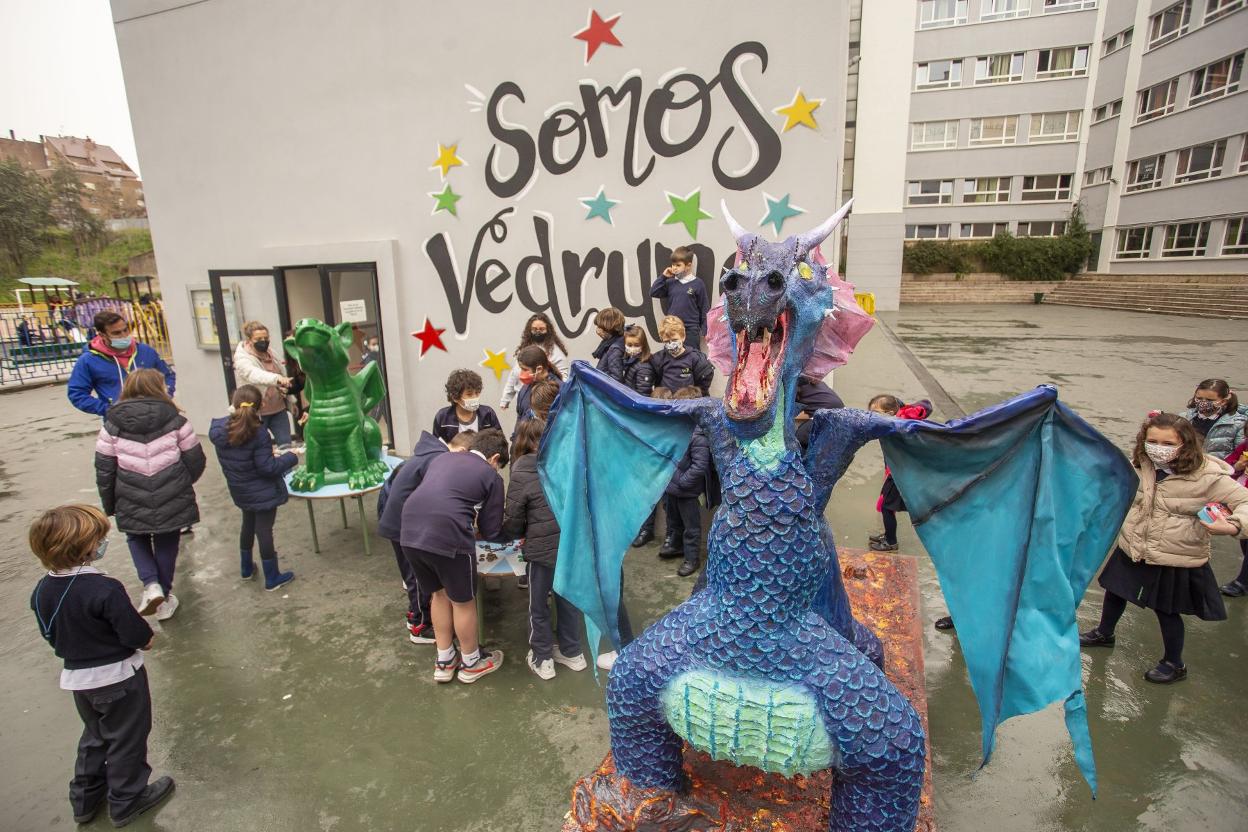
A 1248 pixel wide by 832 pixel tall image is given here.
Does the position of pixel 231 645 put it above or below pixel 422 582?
below

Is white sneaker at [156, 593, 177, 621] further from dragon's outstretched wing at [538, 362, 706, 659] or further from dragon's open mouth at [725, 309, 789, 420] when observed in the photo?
dragon's open mouth at [725, 309, 789, 420]

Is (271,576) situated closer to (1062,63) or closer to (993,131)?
(993,131)

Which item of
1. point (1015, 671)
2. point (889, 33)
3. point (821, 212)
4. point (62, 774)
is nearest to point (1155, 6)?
point (889, 33)

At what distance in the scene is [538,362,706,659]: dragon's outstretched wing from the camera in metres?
1.97

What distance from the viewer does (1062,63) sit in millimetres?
27156

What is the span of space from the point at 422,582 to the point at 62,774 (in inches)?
62.6

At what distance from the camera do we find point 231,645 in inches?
141

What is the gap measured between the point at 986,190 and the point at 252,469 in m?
32.2

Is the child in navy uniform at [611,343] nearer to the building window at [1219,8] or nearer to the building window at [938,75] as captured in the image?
the building window at [1219,8]

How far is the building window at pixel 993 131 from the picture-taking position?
1087 inches

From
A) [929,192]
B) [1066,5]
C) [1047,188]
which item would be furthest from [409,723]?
[1066,5]

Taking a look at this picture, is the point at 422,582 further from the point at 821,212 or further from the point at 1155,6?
the point at 1155,6

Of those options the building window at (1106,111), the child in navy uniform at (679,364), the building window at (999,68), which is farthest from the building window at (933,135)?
the child in navy uniform at (679,364)

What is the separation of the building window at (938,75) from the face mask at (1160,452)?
30846 millimetres
